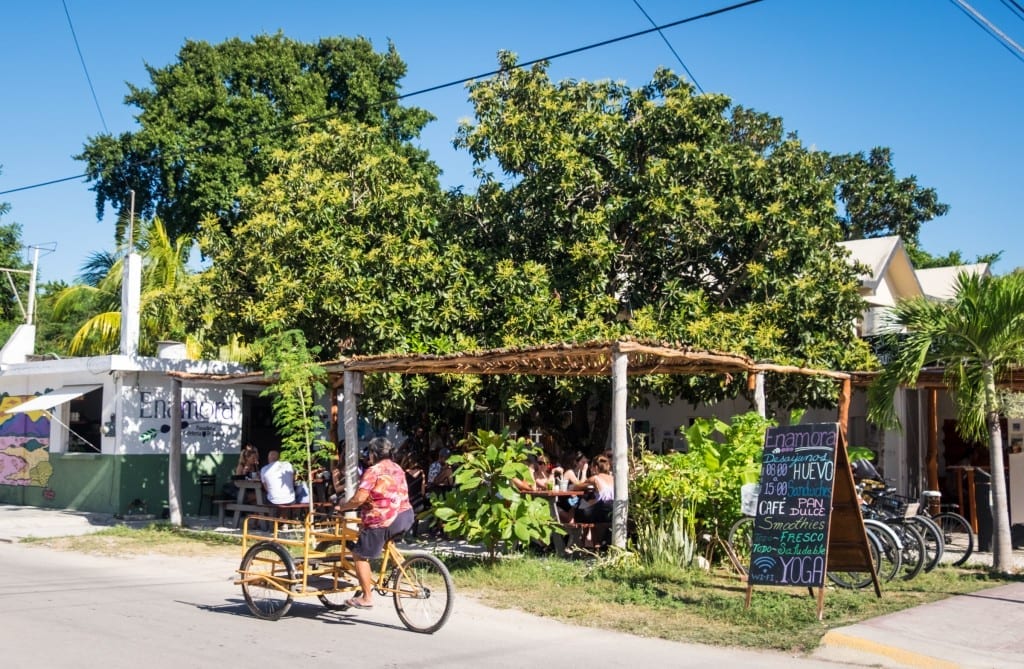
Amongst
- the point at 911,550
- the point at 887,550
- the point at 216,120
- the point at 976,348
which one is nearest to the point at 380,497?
the point at 887,550

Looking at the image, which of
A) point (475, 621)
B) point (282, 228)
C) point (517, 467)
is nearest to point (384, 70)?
point (282, 228)

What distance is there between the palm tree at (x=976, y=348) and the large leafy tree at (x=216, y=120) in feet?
70.6

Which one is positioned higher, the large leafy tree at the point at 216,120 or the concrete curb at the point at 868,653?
the large leafy tree at the point at 216,120

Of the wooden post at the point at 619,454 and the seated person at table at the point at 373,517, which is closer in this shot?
the seated person at table at the point at 373,517

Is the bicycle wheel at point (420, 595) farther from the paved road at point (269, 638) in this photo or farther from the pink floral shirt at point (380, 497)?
the pink floral shirt at point (380, 497)

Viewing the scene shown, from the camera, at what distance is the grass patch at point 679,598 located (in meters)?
9.19

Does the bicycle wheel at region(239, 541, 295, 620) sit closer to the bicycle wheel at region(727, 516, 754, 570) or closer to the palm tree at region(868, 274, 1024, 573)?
the bicycle wheel at region(727, 516, 754, 570)

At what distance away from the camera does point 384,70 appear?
36219mm

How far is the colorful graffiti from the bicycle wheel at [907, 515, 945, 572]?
16.7m

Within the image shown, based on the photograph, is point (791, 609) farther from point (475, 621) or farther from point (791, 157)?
point (791, 157)

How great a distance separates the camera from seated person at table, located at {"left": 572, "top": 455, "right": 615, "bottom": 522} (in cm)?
1376

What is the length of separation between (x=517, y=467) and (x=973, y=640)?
16.7 feet

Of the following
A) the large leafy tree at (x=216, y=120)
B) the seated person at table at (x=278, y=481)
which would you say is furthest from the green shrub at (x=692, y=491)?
the large leafy tree at (x=216, y=120)

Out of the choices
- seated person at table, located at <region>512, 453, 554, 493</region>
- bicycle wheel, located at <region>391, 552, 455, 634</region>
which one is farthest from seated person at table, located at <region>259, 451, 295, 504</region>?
bicycle wheel, located at <region>391, 552, 455, 634</region>
